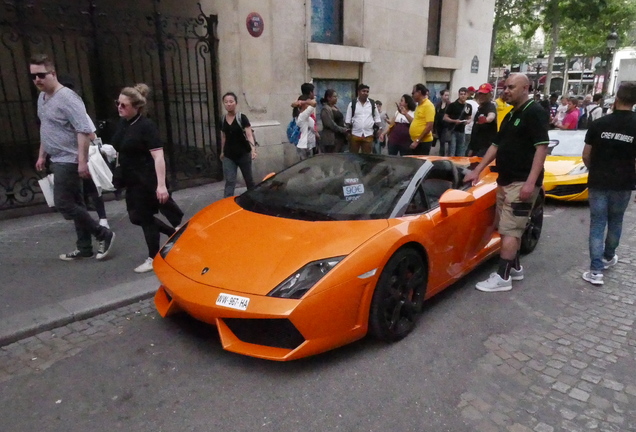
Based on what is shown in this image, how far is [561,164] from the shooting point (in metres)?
7.70

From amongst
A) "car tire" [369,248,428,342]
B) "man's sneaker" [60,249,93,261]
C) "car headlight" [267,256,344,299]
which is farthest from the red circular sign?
"car headlight" [267,256,344,299]

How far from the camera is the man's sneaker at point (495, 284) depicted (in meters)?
4.20

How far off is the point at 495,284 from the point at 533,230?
134 cm

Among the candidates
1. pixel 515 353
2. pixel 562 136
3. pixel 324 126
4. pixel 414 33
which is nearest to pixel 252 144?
pixel 324 126

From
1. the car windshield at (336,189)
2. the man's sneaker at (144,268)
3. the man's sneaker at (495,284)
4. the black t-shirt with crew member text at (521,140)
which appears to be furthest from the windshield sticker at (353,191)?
the man's sneaker at (144,268)

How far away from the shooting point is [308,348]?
9.05 feet

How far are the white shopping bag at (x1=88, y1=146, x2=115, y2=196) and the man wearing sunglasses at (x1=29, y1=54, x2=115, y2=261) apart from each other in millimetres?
203

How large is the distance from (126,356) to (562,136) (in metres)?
8.28

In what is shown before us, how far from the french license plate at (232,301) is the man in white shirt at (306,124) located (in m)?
5.35

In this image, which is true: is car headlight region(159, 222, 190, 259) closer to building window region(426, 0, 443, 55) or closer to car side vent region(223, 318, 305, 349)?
car side vent region(223, 318, 305, 349)

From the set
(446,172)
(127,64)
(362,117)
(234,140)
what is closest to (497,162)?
(446,172)

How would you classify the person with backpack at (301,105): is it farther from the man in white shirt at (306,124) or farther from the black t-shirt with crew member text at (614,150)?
the black t-shirt with crew member text at (614,150)

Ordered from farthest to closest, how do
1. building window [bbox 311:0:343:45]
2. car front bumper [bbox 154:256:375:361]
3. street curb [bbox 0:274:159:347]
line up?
building window [bbox 311:0:343:45] < street curb [bbox 0:274:159:347] < car front bumper [bbox 154:256:375:361]

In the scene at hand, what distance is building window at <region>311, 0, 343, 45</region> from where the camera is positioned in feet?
36.2
